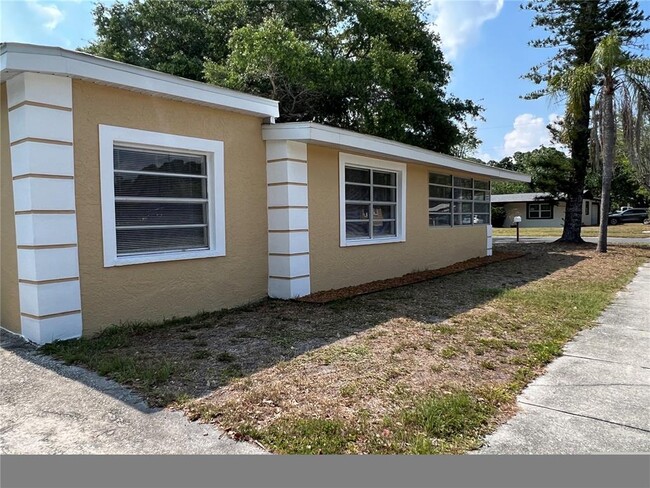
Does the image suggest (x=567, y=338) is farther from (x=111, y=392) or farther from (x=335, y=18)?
(x=335, y=18)

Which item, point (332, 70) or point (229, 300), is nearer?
point (229, 300)

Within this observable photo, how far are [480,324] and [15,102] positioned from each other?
5.66 metres

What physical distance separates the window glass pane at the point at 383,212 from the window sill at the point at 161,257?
3.62m

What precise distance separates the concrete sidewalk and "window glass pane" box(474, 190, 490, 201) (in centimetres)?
821

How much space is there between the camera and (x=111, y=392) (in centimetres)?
348

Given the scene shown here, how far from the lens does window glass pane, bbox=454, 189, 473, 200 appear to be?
1192 cm

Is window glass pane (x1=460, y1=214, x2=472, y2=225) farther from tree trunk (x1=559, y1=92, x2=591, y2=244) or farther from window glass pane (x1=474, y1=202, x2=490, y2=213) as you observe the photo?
tree trunk (x1=559, y1=92, x2=591, y2=244)

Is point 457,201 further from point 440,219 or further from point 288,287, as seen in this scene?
point 288,287

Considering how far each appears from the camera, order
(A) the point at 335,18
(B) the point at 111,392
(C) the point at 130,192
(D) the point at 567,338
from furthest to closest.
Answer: (A) the point at 335,18 → (C) the point at 130,192 → (D) the point at 567,338 → (B) the point at 111,392

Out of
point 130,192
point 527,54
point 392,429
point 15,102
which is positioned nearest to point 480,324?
point 392,429

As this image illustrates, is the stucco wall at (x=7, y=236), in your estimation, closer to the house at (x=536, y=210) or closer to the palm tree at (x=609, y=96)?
the palm tree at (x=609, y=96)

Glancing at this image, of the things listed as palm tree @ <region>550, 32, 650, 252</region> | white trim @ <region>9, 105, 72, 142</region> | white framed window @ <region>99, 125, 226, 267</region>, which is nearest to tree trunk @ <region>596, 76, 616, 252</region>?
palm tree @ <region>550, 32, 650, 252</region>

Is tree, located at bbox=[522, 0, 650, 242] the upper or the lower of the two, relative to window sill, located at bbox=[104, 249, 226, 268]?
upper

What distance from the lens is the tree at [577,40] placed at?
617 inches
